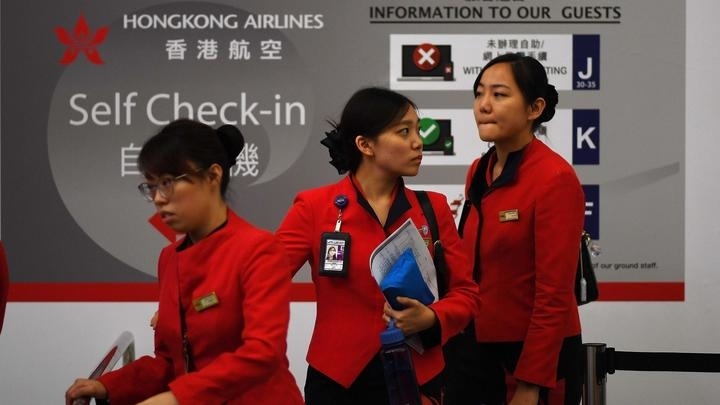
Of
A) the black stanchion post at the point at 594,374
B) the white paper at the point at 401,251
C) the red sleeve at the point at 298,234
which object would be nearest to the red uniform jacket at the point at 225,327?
the white paper at the point at 401,251

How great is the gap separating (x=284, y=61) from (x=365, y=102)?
176 centimetres

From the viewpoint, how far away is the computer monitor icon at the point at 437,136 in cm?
414

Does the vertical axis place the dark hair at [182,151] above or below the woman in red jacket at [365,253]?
above

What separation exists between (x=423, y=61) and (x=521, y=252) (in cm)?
165

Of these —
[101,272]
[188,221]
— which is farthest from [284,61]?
[188,221]

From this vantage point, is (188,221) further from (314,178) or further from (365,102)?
(314,178)

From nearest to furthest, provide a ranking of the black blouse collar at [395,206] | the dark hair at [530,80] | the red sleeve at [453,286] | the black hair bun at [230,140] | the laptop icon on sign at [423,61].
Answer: the black hair bun at [230,140]
the red sleeve at [453,286]
the black blouse collar at [395,206]
the dark hair at [530,80]
the laptop icon on sign at [423,61]

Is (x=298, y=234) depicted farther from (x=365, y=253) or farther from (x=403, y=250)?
(x=403, y=250)

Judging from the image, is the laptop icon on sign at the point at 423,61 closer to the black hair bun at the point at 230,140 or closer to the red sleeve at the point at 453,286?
the red sleeve at the point at 453,286

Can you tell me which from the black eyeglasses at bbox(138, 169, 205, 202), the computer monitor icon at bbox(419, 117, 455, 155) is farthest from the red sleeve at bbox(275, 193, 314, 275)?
the computer monitor icon at bbox(419, 117, 455, 155)

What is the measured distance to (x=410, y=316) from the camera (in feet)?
7.14

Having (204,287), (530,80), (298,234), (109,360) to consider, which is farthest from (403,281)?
(530,80)

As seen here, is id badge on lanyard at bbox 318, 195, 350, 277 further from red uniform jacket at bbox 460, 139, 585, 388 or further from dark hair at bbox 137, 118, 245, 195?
red uniform jacket at bbox 460, 139, 585, 388

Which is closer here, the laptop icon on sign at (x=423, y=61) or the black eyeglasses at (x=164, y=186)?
the black eyeglasses at (x=164, y=186)
